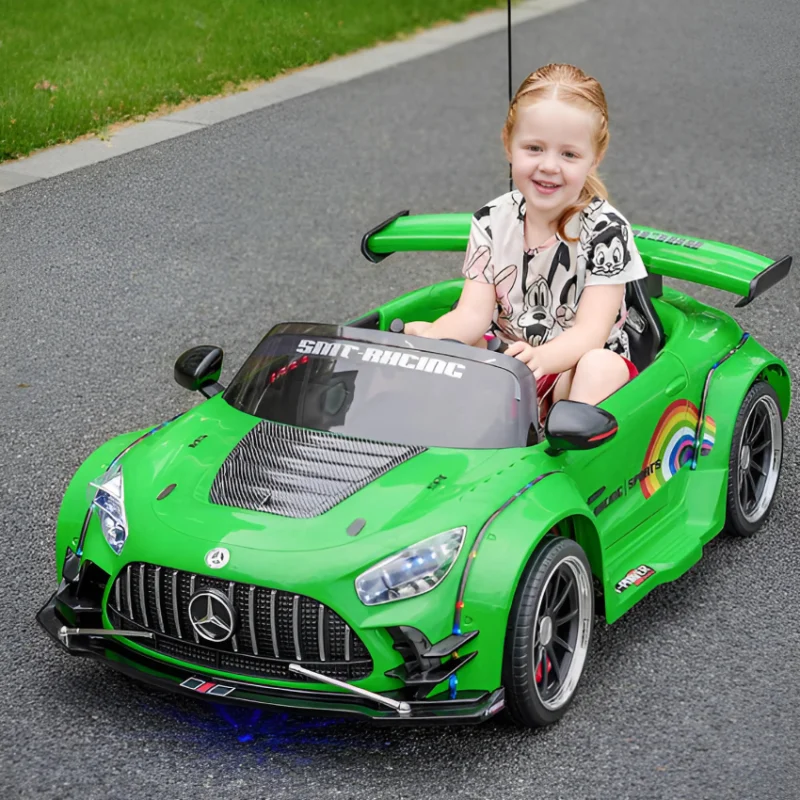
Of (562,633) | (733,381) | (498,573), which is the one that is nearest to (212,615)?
(498,573)

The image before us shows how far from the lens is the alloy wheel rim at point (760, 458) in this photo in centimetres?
502

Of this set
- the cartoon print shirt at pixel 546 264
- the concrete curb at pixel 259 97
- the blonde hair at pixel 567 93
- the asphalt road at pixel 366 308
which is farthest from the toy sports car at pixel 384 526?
the concrete curb at pixel 259 97

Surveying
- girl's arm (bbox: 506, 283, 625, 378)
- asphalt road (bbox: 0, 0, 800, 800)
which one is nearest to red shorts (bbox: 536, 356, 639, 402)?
girl's arm (bbox: 506, 283, 625, 378)

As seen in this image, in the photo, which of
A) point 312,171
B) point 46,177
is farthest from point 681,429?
point 312,171

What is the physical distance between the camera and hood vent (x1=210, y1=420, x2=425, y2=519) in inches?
151

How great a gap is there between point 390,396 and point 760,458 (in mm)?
1689

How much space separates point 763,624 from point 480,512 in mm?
1289

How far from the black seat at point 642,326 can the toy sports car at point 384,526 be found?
0.19 m

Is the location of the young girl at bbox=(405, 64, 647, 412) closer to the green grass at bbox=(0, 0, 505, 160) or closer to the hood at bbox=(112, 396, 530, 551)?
the hood at bbox=(112, 396, 530, 551)

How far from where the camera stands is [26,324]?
6902mm

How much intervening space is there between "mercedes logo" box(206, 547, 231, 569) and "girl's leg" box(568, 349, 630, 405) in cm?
133

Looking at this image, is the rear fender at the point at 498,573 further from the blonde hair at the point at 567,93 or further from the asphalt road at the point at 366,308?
the blonde hair at the point at 567,93

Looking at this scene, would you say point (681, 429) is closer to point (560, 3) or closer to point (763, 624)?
point (763, 624)

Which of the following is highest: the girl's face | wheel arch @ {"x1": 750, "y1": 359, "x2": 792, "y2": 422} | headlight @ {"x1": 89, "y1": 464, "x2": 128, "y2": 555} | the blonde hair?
the blonde hair
